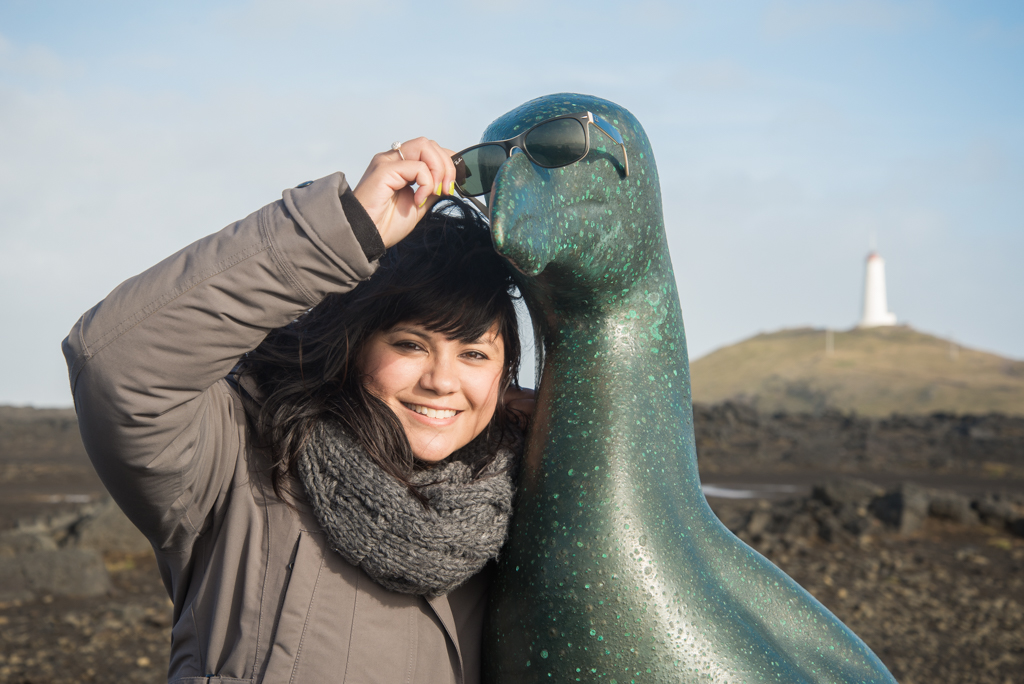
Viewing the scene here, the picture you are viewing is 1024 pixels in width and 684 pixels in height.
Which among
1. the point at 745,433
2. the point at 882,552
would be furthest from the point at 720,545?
the point at 745,433

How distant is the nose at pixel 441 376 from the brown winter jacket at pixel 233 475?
0.37 metres

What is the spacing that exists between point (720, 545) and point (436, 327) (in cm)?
78

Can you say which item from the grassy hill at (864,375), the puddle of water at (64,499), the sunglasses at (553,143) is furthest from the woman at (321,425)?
the grassy hill at (864,375)

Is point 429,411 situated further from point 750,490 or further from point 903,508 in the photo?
point 750,490

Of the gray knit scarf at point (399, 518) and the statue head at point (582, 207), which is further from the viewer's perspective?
the gray knit scarf at point (399, 518)

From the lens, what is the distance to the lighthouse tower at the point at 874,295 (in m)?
46.6

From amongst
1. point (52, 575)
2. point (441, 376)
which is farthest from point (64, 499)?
point (441, 376)

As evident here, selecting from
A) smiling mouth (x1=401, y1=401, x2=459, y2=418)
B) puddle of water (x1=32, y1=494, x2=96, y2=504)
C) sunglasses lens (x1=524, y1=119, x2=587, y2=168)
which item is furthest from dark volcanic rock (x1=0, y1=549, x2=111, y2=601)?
sunglasses lens (x1=524, y1=119, x2=587, y2=168)

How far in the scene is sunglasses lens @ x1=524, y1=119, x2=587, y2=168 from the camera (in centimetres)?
162

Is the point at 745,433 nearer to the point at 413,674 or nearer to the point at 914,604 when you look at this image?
the point at 914,604

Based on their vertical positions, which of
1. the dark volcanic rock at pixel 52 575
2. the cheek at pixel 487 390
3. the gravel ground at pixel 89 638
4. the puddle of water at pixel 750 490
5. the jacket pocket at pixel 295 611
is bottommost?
the gravel ground at pixel 89 638

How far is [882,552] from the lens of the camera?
318 inches

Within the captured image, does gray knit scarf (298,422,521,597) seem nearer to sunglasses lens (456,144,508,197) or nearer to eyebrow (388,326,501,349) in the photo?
eyebrow (388,326,501,349)

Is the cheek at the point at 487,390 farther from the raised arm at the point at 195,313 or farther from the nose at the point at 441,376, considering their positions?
the raised arm at the point at 195,313
